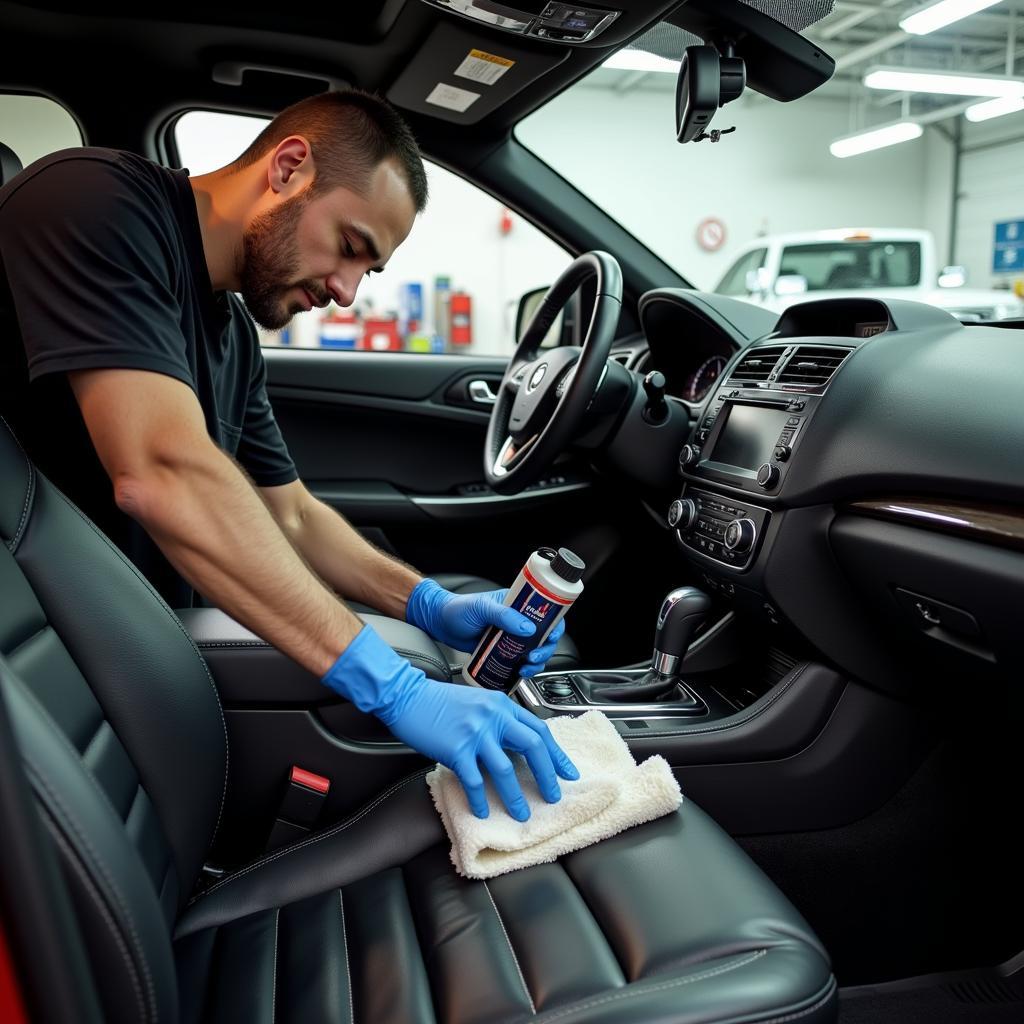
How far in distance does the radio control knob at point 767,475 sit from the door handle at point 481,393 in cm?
110

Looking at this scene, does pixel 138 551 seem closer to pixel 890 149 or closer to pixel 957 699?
pixel 957 699

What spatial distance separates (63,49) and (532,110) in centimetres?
87

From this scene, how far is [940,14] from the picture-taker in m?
4.22

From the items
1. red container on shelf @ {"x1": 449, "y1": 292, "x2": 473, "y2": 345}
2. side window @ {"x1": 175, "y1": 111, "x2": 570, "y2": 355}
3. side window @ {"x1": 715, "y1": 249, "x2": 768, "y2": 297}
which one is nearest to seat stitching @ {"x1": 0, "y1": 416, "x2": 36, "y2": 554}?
side window @ {"x1": 715, "y1": 249, "x2": 768, "y2": 297}

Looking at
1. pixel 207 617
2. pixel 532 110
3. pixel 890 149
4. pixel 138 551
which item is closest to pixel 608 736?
pixel 207 617

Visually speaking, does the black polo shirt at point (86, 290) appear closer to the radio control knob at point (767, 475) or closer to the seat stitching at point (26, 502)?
the seat stitching at point (26, 502)

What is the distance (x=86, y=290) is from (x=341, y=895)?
25.8 inches

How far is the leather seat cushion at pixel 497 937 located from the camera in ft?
2.31

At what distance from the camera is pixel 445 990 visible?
2.43ft

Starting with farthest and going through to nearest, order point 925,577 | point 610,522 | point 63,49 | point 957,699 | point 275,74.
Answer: point 610,522
point 275,74
point 63,49
point 957,699
point 925,577

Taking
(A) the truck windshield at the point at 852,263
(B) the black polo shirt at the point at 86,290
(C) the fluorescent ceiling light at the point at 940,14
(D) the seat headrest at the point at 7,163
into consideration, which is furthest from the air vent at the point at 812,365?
(A) the truck windshield at the point at 852,263

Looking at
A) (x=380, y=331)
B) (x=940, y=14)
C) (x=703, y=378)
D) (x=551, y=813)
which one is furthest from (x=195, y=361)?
(x=380, y=331)

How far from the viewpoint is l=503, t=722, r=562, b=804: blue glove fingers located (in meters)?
0.89

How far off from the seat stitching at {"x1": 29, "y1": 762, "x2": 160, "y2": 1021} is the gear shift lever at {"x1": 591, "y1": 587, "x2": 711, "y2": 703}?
0.88m
